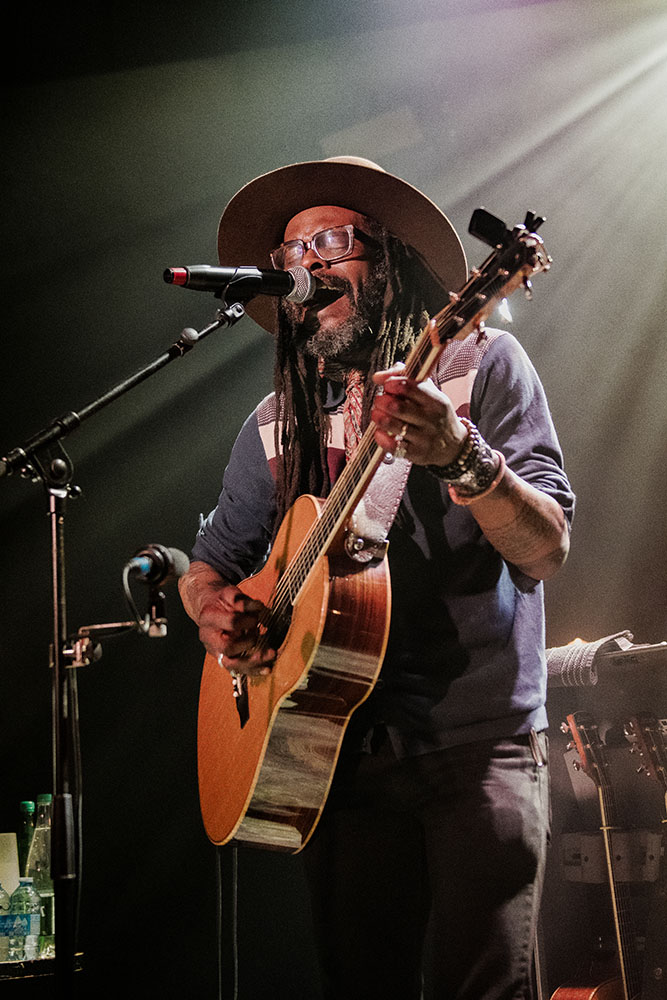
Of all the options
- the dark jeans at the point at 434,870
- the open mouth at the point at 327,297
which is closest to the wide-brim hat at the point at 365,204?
the open mouth at the point at 327,297

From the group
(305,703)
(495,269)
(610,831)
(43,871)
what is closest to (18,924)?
(43,871)

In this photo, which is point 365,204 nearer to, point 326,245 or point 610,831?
point 326,245

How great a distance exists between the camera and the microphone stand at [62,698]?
1.91 meters

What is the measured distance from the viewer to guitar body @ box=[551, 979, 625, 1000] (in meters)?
3.63

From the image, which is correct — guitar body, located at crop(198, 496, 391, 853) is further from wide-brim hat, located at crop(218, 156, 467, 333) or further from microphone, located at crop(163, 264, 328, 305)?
wide-brim hat, located at crop(218, 156, 467, 333)

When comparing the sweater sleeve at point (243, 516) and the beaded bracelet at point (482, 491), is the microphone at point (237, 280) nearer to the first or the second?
the sweater sleeve at point (243, 516)

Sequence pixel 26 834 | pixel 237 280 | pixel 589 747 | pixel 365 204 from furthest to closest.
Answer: pixel 589 747 → pixel 26 834 → pixel 365 204 → pixel 237 280

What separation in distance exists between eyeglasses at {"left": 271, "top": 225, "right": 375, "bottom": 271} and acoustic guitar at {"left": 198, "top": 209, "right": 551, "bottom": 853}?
67 cm

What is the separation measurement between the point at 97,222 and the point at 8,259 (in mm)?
436

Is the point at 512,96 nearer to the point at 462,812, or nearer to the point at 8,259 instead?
the point at 8,259

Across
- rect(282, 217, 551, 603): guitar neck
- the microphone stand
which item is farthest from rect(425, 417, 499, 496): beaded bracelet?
the microphone stand

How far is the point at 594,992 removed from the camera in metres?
3.62

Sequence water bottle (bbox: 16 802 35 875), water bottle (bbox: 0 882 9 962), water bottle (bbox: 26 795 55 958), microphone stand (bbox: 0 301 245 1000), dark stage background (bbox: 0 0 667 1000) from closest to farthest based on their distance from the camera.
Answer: microphone stand (bbox: 0 301 245 1000), water bottle (bbox: 0 882 9 962), water bottle (bbox: 26 795 55 958), water bottle (bbox: 16 802 35 875), dark stage background (bbox: 0 0 667 1000)

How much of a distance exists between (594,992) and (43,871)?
7.17ft
